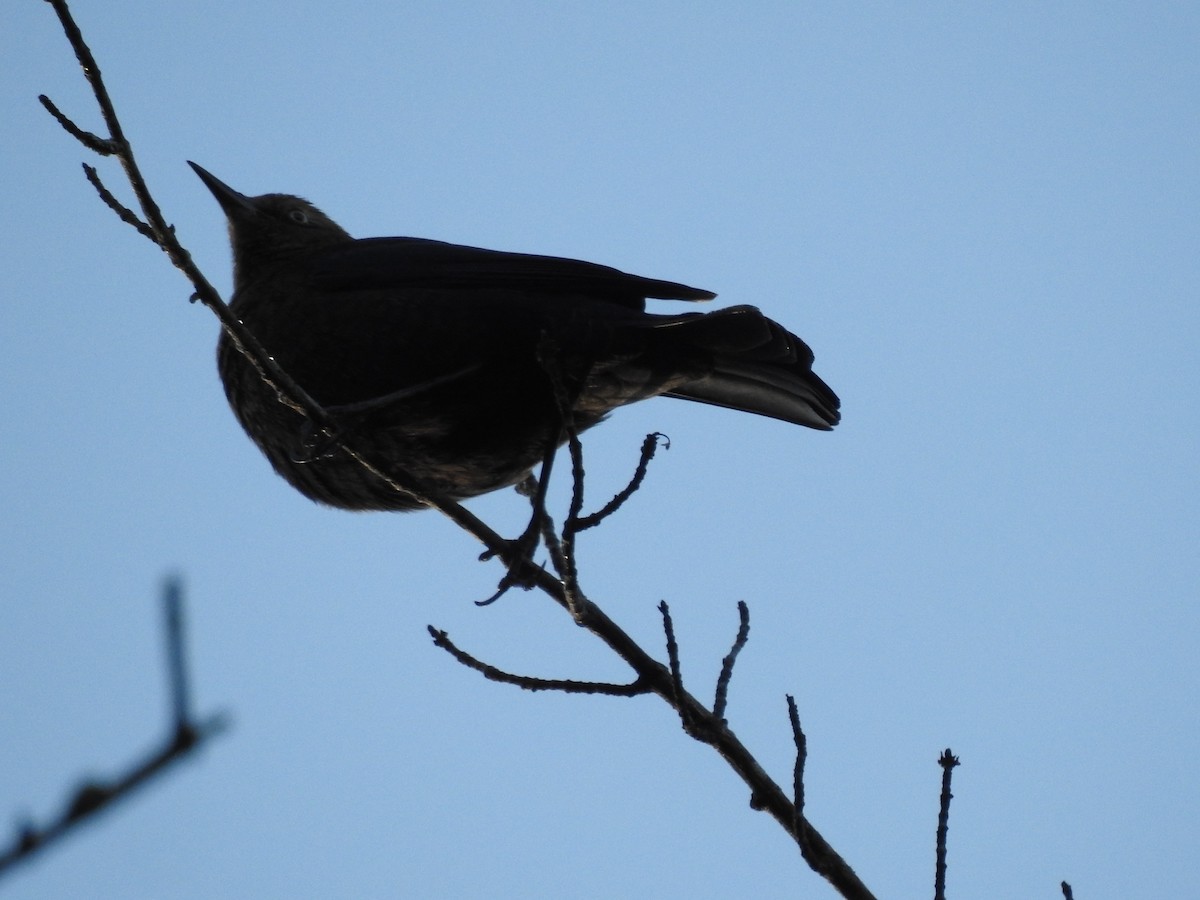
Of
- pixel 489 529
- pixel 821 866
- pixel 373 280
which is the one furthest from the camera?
pixel 373 280

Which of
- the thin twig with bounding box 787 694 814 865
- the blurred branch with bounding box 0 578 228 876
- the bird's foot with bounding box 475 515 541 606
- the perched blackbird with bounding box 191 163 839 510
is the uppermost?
the perched blackbird with bounding box 191 163 839 510

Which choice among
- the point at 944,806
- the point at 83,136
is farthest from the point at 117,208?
the point at 944,806

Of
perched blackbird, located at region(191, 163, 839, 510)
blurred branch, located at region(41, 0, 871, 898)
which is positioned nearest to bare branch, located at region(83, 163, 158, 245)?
blurred branch, located at region(41, 0, 871, 898)

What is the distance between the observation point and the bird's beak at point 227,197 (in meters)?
5.86

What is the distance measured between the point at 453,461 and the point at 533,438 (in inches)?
11.4

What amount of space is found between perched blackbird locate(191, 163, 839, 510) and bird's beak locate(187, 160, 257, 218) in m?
1.31

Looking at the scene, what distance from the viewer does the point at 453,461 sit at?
4.38 m

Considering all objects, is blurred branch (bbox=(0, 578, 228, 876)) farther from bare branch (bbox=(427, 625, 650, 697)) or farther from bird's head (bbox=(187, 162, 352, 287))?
bird's head (bbox=(187, 162, 352, 287))

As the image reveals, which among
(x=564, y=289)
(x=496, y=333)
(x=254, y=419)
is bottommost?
(x=254, y=419)

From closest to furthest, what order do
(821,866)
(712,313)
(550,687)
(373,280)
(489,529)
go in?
1. (821,866)
2. (550,687)
3. (489,529)
4. (712,313)
5. (373,280)

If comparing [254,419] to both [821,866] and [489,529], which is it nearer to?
[489,529]

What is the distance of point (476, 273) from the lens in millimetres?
4445

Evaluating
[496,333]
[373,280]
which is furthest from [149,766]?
[373,280]

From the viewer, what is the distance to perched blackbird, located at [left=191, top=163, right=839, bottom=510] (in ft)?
13.8
